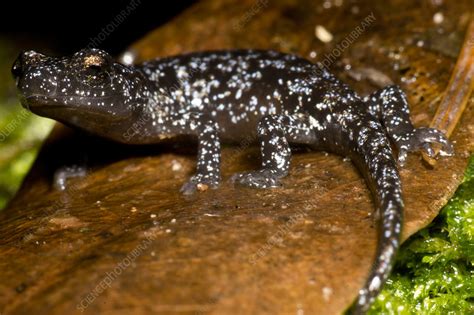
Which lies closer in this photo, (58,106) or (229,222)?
(229,222)

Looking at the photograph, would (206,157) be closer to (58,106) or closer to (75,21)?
(58,106)

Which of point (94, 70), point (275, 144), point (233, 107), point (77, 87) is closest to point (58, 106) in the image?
point (77, 87)

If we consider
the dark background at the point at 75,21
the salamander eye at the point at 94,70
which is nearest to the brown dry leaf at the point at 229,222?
the salamander eye at the point at 94,70

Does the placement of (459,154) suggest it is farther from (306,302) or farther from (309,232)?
(306,302)

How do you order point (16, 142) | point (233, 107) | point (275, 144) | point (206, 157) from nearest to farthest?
point (275, 144) < point (206, 157) < point (233, 107) < point (16, 142)

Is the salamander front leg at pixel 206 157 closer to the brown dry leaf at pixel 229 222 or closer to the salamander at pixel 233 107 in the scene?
the salamander at pixel 233 107

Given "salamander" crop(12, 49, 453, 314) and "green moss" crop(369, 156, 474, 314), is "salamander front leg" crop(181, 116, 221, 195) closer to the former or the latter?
"salamander" crop(12, 49, 453, 314)

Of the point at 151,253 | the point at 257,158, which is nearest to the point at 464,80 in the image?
the point at 257,158
